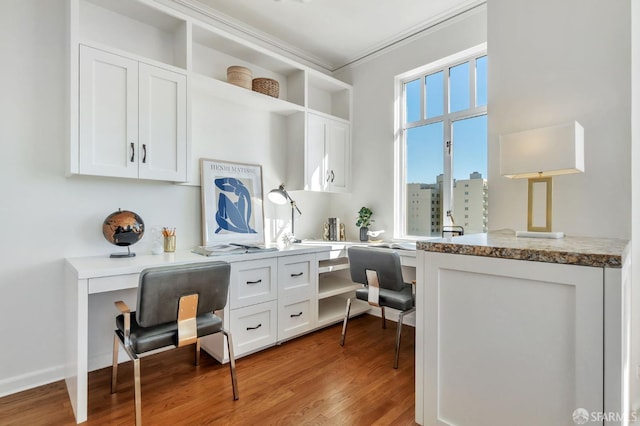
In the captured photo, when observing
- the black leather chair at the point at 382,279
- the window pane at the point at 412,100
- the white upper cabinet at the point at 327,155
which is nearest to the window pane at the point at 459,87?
the window pane at the point at 412,100

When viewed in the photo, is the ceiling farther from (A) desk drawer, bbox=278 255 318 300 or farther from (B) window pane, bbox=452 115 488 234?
(A) desk drawer, bbox=278 255 318 300

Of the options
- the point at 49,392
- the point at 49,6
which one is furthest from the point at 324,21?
the point at 49,392

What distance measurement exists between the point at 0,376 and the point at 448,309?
2638 mm

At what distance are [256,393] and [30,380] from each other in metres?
1.46

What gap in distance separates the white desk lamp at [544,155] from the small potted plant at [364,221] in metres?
1.75

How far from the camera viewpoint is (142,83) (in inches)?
84.7

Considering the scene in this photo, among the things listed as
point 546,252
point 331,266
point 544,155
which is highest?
point 544,155

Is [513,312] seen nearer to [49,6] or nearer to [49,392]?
[49,392]

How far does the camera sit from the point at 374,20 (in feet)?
9.59

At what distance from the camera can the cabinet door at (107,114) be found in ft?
6.37

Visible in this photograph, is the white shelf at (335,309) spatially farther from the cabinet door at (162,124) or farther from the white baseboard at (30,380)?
the white baseboard at (30,380)

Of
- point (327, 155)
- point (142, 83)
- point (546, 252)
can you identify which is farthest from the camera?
point (327, 155)

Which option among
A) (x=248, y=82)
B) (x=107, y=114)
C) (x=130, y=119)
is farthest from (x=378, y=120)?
(x=107, y=114)

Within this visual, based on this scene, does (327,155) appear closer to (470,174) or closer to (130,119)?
(470,174)
